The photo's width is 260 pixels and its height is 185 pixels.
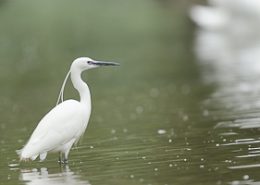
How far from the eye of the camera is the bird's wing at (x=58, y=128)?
12.2 m

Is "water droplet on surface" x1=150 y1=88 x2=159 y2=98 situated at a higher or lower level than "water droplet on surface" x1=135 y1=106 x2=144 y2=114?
higher

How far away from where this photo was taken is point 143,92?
74.9ft

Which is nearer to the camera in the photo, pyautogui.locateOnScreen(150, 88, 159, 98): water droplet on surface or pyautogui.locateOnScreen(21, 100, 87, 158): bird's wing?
pyautogui.locateOnScreen(21, 100, 87, 158): bird's wing

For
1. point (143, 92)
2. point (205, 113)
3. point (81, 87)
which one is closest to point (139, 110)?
point (205, 113)

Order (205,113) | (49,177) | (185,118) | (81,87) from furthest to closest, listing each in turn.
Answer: (205,113) → (185,118) → (81,87) → (49,177)

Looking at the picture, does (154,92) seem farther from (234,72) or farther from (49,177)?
(49,177)

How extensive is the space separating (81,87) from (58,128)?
35.2 inches

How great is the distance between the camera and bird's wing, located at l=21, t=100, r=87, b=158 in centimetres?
1217

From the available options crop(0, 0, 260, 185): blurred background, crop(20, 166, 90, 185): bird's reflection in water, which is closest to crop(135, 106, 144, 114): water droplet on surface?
crop(0, 0, 260, 185): blurred background

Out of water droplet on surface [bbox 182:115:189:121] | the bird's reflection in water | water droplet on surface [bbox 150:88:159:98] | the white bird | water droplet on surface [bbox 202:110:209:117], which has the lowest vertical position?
the bird's reflection in water

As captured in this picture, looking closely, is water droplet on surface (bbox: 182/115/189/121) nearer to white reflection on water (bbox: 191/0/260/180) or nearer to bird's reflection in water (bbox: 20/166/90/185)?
white reflection on water (bbox: 191/0/260/180)

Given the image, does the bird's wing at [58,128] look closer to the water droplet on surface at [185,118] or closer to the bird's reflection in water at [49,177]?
the bird's reflection in water at [49,177]

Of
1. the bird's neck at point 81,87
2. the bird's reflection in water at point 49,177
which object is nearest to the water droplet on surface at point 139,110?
the bird's neck at point 81,87

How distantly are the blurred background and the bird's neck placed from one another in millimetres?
825
